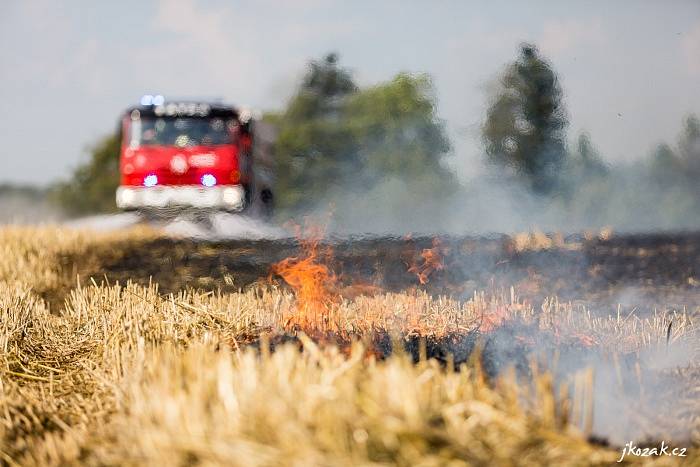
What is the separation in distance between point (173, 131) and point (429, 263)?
24.1 ft

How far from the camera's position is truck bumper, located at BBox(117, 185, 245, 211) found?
63.7ft

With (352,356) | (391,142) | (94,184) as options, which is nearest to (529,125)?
(352,356)

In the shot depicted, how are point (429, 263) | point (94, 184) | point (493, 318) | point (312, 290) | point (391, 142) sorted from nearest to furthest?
1. point (493, 318)
2. point (312, 290)
3. point (429, 263)
4. point (391, 142)
5. point (94, 184)

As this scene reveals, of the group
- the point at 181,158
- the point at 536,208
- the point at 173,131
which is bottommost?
the point at 536,208

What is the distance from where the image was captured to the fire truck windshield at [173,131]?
63.2ft

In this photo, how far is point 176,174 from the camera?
1931cm

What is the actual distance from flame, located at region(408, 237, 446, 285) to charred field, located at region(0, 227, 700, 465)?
0.15 ft

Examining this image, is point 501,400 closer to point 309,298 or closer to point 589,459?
point 589,459

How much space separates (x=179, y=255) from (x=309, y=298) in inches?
265

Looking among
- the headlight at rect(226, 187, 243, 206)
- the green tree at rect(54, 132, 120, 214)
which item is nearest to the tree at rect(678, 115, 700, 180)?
the headlight at rect(226, 187, 243, 206)

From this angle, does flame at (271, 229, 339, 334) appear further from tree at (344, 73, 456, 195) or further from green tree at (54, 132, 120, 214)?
green tree at (54, 132, 120, 214)

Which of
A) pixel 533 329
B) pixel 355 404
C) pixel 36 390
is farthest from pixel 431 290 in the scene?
pixel 355 404

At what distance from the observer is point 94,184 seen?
62.3 metres

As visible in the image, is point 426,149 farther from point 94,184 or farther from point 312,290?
point 94,184
